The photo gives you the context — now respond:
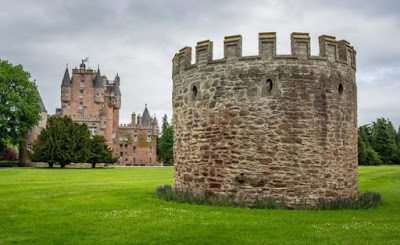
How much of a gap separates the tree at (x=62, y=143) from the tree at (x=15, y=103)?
3554mm

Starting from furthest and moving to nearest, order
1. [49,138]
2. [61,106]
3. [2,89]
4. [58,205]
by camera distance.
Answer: [61,106], [49,138], [2,89], [58,205]

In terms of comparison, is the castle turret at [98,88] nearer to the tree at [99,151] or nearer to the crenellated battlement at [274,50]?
the tree at [99,151]

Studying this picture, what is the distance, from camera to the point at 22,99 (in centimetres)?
5162

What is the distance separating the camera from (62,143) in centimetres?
5734

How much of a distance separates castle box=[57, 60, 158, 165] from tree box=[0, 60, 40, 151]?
23682 millimetres

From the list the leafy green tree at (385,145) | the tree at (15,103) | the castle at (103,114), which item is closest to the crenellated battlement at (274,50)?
the tree at (15,103)

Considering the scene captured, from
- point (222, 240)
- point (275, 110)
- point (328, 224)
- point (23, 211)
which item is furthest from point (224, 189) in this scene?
point (23, 211)

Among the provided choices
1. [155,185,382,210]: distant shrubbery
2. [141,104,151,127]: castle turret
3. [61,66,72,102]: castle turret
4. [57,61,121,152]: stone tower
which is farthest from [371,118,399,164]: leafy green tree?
[155,185,382,210]: distant shrubbery

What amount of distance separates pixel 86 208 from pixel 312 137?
26.8ft

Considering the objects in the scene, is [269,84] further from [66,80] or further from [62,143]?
[66,80]

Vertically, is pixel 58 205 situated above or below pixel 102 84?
below

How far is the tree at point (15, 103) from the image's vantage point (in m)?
50.9

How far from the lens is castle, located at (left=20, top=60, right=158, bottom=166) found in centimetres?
7881

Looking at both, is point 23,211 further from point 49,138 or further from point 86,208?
point 49,138
